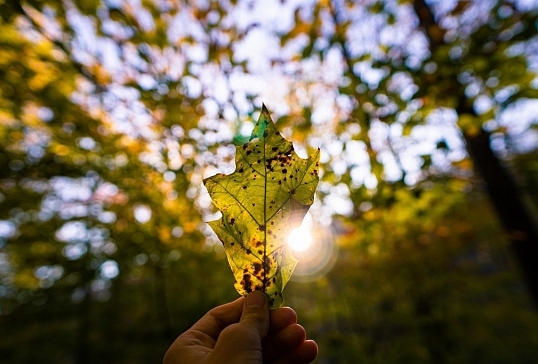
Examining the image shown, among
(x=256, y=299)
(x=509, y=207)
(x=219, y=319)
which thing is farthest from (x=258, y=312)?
(x=509, y=207)

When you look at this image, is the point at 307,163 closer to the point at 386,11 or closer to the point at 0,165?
the point at 386,11

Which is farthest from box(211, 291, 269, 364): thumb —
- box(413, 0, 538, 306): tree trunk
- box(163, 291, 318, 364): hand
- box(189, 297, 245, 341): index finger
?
box(413, 0, 538, 306): tree trunk

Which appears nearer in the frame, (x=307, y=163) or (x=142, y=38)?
(x=307, y=163)

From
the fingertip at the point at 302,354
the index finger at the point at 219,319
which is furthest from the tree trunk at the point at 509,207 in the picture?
the index finger at the point at 219,319

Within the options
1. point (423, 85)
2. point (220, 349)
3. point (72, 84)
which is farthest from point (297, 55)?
point (220, 349)

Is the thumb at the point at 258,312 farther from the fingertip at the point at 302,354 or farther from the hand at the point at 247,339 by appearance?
the fingertip at the point at 302,354

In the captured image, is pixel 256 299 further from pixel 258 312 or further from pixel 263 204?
pixel 263 204

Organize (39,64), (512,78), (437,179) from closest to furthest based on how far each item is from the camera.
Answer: (512,78) → (437,179) → (39,64)
